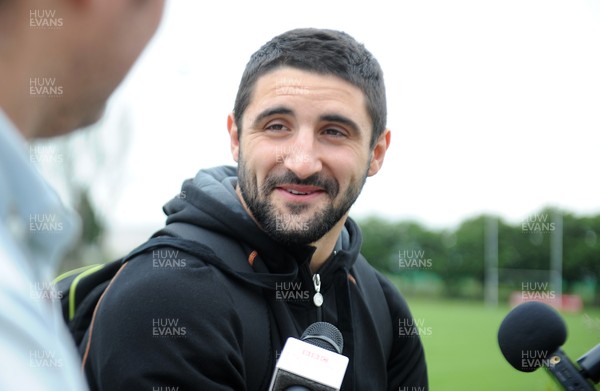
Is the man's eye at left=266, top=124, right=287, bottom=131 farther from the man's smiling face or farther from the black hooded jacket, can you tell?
the black hooded jacket

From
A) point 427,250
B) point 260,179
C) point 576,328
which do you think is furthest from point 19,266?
point 427,250

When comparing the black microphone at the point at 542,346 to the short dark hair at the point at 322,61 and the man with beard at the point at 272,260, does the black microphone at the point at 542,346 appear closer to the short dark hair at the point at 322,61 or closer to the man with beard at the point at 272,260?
the man with beard at the point at 272,260

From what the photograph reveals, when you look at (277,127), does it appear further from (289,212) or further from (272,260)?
(272,260)

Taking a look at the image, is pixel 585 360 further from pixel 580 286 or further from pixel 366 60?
pixel 580 286

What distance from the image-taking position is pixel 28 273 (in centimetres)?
72

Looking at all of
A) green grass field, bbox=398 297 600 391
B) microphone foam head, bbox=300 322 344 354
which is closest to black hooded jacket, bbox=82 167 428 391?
microphone foam head, bbox=300 322 344 354

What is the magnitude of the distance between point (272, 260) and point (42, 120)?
1.72 metres

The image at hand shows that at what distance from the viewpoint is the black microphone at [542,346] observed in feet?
5.39

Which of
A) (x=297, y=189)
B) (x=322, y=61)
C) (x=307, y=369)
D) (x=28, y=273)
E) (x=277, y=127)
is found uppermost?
(x=322, y=61)

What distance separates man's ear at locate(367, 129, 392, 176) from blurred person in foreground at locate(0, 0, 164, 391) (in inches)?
79.9

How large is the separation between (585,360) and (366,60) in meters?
1.55

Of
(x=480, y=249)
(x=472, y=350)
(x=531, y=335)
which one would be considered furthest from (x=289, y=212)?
(x=480, y=249)

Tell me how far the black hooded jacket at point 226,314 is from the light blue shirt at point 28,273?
127 centimetres

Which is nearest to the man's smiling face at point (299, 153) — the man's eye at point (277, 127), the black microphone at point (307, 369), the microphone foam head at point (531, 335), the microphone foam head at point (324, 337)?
the man's eye at point (277, 127)
